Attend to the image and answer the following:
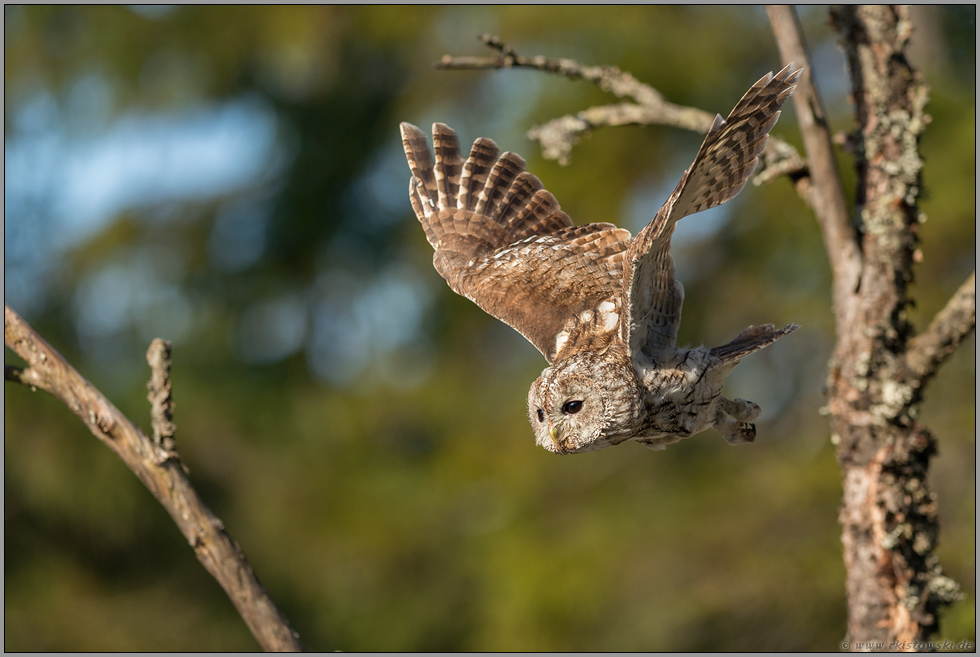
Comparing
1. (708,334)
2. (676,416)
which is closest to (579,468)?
(708,334)

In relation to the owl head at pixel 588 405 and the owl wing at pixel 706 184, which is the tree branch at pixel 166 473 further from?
the owl wing at pixel 706 184

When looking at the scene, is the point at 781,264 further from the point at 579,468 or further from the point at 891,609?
the point at 891,609

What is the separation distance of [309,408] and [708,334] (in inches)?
→ 207

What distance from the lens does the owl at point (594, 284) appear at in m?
2.25

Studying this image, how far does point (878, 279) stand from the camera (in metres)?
2.75

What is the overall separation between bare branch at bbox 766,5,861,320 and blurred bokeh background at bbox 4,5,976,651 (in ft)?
6.52

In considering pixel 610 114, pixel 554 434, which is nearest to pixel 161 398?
pixel 554 434

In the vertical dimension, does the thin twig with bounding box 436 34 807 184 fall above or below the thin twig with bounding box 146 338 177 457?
above

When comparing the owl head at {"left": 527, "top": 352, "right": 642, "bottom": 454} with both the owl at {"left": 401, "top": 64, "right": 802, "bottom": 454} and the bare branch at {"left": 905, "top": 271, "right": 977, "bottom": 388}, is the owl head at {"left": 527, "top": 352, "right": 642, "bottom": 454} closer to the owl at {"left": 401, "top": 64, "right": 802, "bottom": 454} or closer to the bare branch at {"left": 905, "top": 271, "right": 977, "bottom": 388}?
the owl at {"left": 401, "top": 64, "right": 802, "bottom": 454}

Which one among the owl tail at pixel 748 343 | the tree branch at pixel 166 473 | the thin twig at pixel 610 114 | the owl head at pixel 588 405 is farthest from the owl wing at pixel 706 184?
the tree branch at pixel 166 473

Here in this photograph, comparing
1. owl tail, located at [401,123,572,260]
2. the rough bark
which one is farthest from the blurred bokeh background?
owl tail, located at [401,123,572,260]

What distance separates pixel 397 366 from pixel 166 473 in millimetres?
7183

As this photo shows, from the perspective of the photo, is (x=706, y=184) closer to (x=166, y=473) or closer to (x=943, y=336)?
(x=943, y=336)

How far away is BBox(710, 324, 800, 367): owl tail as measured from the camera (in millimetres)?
2650
